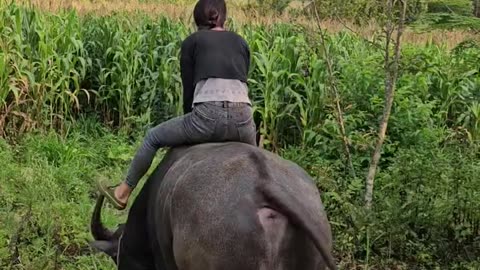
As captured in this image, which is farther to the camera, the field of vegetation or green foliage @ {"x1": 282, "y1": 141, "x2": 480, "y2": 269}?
the field of vegetation

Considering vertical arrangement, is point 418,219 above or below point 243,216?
below

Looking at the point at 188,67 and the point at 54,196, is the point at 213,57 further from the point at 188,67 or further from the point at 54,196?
the point at 54,196

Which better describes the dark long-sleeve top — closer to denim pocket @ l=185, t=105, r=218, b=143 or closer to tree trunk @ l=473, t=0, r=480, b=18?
denim pocket @ l=185, t=105, r=218, b=143

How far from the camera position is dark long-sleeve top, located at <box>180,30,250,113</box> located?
181 inches

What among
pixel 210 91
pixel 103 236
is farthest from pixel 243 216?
pixel 103 236

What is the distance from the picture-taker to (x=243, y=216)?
3455 mm

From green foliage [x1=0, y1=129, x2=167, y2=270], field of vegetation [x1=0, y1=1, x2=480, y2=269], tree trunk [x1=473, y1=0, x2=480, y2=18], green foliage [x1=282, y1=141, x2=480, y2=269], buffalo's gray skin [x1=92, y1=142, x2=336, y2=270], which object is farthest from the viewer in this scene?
tree trunk [x1=473, y1=0, x2=480, y2=18]

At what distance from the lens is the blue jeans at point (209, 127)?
14.9 feet

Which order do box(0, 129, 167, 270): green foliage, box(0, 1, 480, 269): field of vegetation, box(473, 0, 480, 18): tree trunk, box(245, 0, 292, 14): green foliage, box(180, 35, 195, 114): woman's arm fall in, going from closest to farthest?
1. box(180, 35, 195, 114): woman's arm
2. box(0, 129, 167, 270): green foliage
3. box(0, 1, 480, 269): field of vegetation
4. box(473, 0, 480, 18): tree trunk
5. box(245, 0, 292, 14): green foliage

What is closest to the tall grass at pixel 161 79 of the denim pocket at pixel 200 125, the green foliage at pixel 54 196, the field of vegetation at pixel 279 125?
the field of vegetation at pixel 279 125

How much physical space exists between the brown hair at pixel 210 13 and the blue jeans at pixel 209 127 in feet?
1.81

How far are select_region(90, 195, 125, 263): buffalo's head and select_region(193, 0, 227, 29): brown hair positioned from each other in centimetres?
140

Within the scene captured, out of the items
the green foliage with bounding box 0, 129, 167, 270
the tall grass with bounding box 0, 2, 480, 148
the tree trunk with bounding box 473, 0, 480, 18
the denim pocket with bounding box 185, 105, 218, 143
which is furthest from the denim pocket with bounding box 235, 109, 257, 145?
the tree trunk with bounding box 473, 0, 480, 18

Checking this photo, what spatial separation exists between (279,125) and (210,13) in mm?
4384
